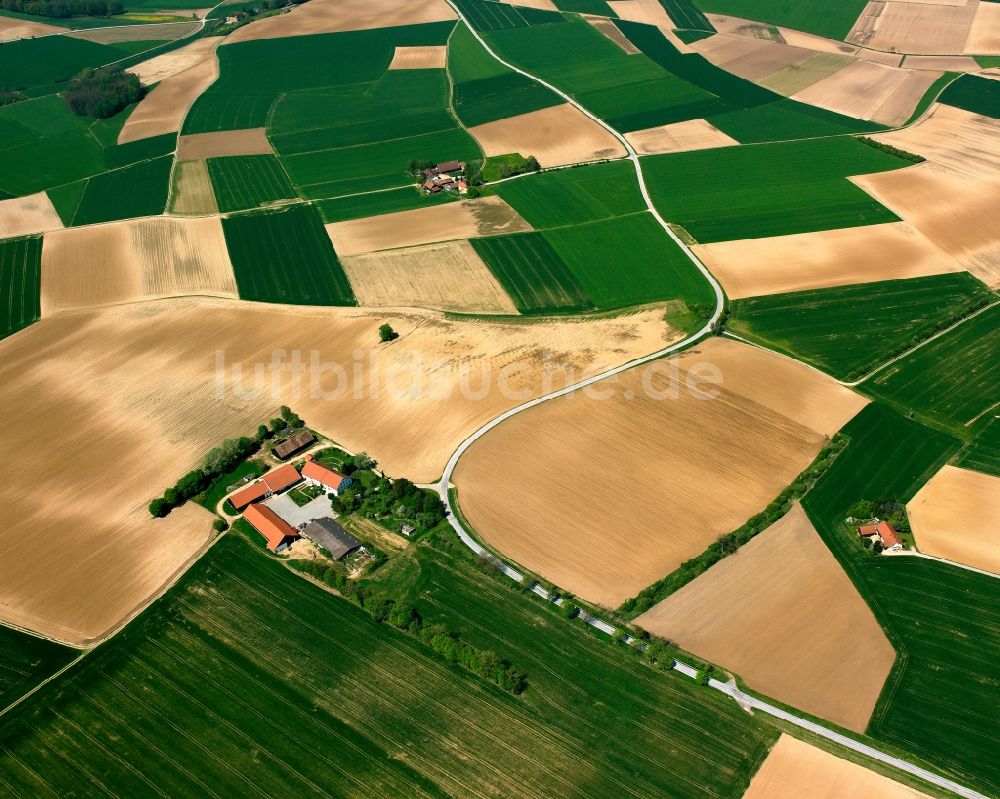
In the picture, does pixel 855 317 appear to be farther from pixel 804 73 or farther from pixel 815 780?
pixel 804 73

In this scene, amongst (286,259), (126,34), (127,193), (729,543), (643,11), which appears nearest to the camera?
(729,543)

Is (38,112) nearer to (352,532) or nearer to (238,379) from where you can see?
(238,379)

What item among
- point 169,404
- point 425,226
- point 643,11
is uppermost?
point 643,11

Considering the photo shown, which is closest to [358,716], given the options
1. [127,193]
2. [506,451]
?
[506,451]

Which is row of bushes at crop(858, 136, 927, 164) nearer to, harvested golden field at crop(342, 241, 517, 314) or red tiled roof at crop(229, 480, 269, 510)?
harvested golden field at crop(342, 241, 517, 314)

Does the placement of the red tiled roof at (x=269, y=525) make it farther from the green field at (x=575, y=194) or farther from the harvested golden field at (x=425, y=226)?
the green field at (x=575, y=194)

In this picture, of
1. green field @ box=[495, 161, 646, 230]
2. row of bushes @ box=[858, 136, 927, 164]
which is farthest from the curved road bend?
row of bushes @ box=[858, 136, 927, 164]
